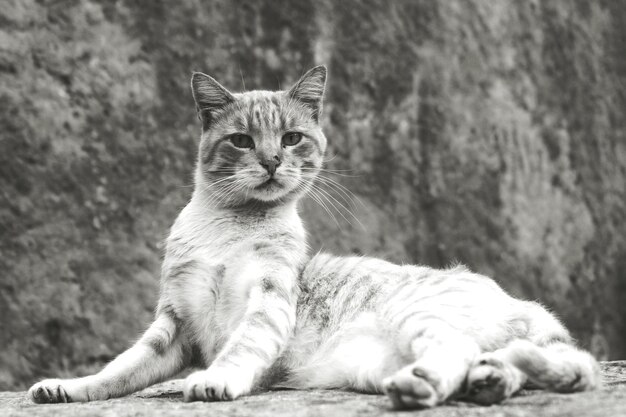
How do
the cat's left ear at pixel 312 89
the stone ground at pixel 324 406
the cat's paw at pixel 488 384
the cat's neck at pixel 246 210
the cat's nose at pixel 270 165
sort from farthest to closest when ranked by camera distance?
the cat's left ear at pixel 312 89
the cat's neck at pixel 246 210
the cat's nose at pixel 270 165
the cat's paw at pixel 488 384
the stone ground at pixel 324 406

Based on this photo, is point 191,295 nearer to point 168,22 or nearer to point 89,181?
point 89,181

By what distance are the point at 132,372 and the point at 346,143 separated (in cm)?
284

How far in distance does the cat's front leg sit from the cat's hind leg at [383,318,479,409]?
0.68 metres

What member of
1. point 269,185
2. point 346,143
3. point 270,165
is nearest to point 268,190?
point 269,185

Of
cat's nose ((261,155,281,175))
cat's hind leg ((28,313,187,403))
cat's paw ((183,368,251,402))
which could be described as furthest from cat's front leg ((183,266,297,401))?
cat's nose ((261,155,281,175))

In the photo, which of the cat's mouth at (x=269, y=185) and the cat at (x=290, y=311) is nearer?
the cat at (x=290, y=311)

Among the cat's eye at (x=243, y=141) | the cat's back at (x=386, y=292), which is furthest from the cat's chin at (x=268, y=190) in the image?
the cat's back at (x=386, y=292)

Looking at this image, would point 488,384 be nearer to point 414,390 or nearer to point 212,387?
point 414,390

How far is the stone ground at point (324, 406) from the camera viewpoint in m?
2.45

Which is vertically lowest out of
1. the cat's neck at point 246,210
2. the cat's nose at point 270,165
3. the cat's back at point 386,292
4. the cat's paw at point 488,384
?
the cat's paw at point 488,384

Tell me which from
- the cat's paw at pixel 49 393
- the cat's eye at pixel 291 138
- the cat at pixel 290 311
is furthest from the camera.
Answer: the cat's eye at pixel 291 138

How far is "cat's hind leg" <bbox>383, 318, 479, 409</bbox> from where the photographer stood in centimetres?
253

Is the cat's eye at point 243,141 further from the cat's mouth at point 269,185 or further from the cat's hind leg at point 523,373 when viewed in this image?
the cat's hind leg at point 523,373

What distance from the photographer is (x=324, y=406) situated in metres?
2.71
